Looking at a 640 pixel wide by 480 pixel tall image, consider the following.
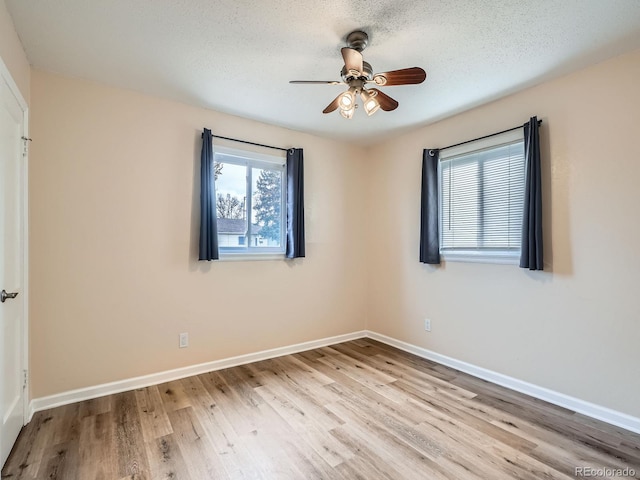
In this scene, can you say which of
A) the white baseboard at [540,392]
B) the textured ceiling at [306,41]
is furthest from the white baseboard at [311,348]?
the textured ceiling at [306,41]

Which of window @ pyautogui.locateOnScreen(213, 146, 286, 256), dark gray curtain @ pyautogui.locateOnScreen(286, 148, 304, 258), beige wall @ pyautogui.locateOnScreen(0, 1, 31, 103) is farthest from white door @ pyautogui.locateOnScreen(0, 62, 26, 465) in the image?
dark gray curtain @ pyautogui.locateOnScreen(286, 148, 304, 258)

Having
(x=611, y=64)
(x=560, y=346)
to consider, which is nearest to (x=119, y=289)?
(x=560, y=346)

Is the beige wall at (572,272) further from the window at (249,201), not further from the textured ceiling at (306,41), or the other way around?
the window at (249,201)

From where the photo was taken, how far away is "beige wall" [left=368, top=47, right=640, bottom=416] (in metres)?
2.19

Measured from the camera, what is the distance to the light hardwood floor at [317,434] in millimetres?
1770

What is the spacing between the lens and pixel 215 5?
1.79 metres

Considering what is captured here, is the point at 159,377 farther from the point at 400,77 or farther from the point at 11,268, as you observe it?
the point at 400,77

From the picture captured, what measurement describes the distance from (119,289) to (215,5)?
2.25 meters

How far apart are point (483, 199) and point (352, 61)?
75.4 inches

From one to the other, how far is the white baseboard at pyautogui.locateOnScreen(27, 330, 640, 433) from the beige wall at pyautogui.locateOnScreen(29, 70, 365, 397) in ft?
0.21

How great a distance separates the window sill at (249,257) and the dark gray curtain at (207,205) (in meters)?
0.21

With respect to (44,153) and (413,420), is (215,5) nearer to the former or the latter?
(44,153)

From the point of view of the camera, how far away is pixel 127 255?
108 inches

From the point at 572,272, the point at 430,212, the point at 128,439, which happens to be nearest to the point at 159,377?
the point at 128,439
